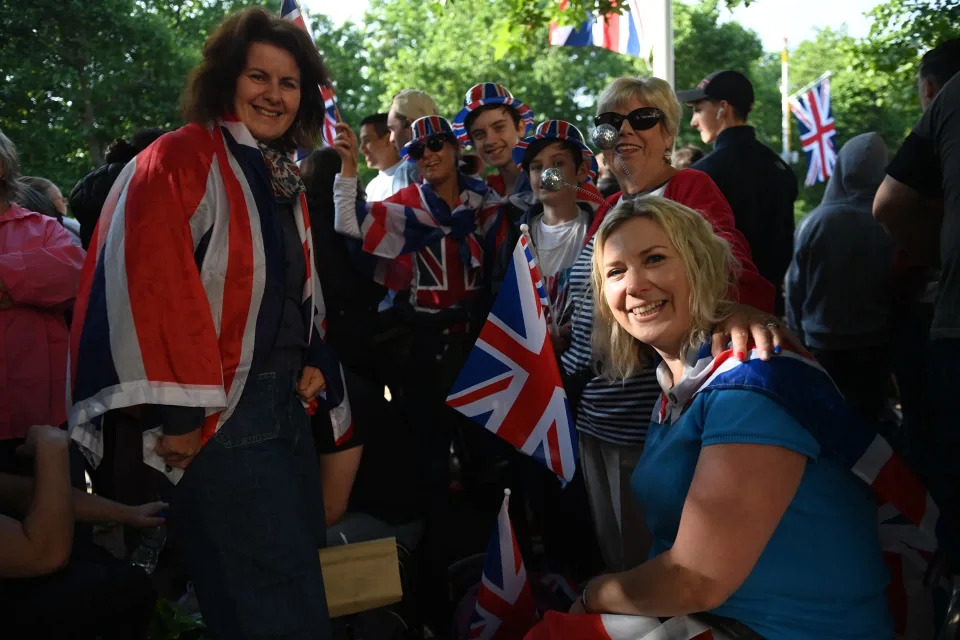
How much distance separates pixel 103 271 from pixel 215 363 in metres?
0.34

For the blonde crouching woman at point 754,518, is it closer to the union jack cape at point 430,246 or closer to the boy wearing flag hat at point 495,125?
the union jack cape at point 430,246

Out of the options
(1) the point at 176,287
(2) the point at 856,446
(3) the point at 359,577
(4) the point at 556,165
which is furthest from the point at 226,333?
(4) the point at 556,165

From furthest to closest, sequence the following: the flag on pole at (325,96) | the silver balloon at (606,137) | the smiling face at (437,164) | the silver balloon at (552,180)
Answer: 1. the smiling face at (437,164)
2. the flag on pole at (325,96)
3. the silver balloon at (552,180)
4. the silver balloon at (606,137)

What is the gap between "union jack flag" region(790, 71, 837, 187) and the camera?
14.4 metres

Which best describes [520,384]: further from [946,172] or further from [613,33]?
[613,33]

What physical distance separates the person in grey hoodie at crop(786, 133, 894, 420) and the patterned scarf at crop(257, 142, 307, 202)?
344 cm

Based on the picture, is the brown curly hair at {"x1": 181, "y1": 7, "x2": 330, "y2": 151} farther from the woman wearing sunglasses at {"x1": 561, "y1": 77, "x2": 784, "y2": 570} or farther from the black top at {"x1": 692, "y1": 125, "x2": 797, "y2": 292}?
the black top at {"x1": 692, "y1": 125, "x2": 797, "y2": 292}

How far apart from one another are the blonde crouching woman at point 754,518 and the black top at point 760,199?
220cm

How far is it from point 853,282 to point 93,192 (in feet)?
12.3

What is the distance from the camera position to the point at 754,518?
1821 mm

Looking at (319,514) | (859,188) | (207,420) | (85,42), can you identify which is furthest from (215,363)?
(859,188)

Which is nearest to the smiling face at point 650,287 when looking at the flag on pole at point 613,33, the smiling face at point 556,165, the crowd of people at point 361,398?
the crowd of people at point 361,398

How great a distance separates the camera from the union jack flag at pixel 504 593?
2658 millimetres

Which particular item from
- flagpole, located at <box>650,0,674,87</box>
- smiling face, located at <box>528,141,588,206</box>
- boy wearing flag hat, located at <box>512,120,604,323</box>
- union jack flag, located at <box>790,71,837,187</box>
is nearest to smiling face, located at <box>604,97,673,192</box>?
boy wearing flag hat, located at <box>512,120,604,323</box>
